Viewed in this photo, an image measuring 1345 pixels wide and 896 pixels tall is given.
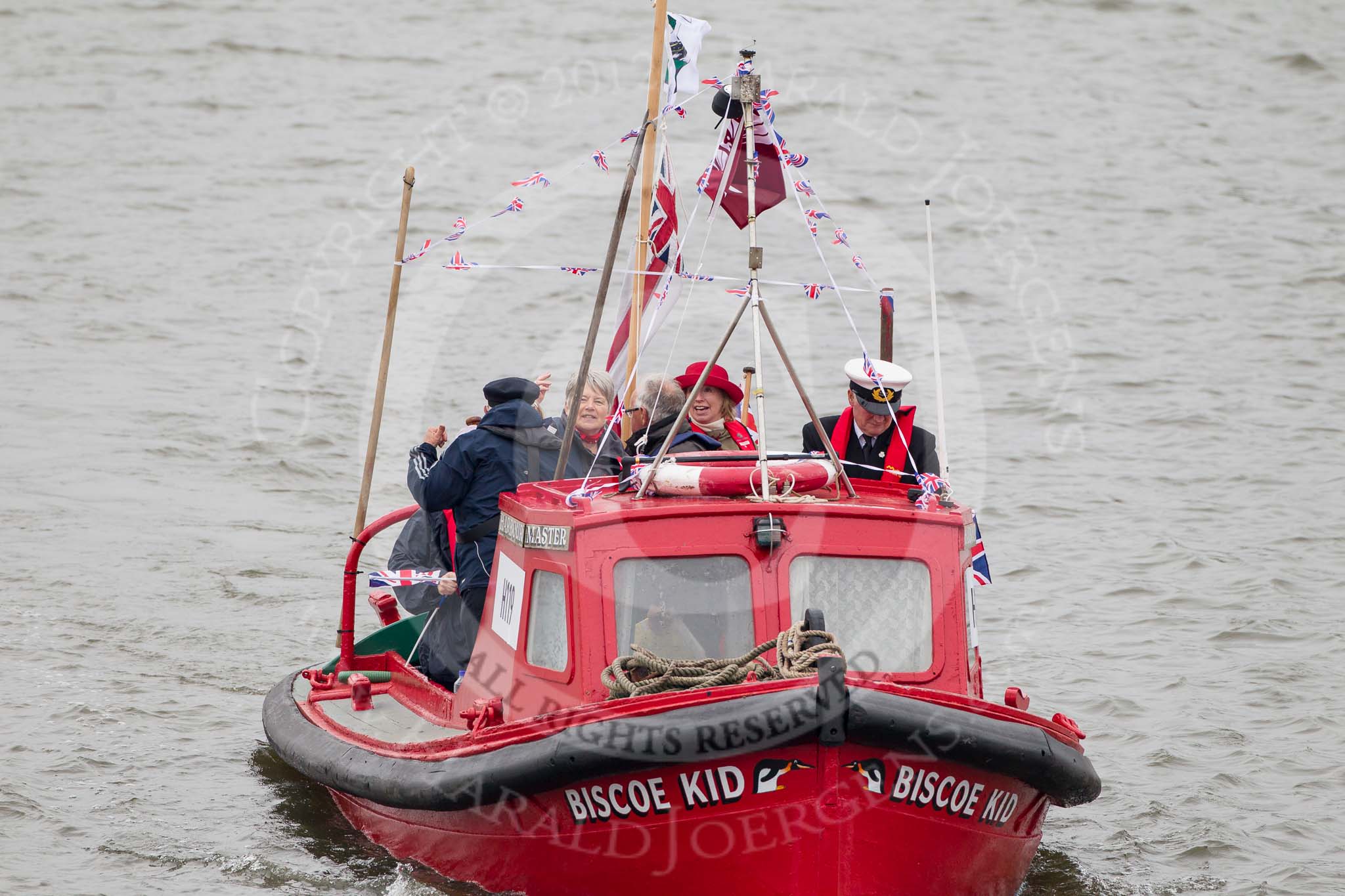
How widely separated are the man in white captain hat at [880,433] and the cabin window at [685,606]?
1605 mm

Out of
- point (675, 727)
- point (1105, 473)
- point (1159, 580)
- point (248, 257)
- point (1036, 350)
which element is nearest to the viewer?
point (675, 727)

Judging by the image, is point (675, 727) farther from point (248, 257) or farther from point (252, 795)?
point (248, 257)

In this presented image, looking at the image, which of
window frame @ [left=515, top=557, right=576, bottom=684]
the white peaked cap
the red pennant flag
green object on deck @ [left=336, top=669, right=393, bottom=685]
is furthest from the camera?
green object on deck @ [left=336, top=669, right=393, bottom=685]

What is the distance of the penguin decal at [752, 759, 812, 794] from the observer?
5477 millimetres

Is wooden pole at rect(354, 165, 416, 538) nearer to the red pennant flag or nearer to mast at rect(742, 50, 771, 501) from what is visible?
the red pennant flag

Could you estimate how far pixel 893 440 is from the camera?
304 inches

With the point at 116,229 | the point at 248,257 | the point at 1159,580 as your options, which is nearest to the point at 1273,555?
the point at 1159,580

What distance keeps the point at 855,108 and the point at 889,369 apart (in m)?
17.7

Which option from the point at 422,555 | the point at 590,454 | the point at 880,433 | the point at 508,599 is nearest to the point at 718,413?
the point at 590,454

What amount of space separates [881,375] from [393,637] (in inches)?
137

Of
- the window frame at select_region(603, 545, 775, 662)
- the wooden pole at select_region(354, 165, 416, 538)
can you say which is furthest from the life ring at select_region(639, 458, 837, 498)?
the wooden pole at select_region(354, 165, 416, 538)

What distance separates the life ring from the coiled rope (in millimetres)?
654

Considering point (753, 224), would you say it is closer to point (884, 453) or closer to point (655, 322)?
point (655, 322)

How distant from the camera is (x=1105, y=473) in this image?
14.8 meters
